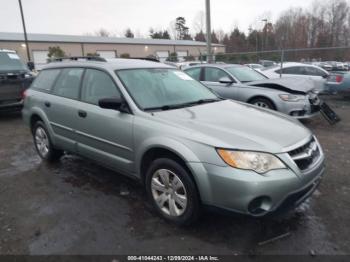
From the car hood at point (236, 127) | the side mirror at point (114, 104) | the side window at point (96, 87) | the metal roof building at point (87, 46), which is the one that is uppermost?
the metal roof building at point (87, 46)

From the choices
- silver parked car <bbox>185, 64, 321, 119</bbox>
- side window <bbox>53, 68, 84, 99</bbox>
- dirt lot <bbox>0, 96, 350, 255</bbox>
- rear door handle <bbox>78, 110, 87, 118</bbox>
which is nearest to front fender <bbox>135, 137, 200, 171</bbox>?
dirt lot <bbox>0, 96, 350, 255</bbox>

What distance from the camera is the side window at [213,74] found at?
25.6 feet

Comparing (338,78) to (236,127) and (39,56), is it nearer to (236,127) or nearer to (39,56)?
(236,127)

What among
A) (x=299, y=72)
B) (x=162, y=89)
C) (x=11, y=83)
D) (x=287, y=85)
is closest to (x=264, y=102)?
(x=287, y=85)

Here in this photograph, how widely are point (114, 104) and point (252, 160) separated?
5.47 feet

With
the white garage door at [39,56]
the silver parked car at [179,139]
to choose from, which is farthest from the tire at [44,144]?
the white garage door at [39,56]

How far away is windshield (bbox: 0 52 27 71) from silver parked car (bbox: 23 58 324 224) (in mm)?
5815

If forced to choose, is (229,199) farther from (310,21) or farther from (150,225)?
(310,21)

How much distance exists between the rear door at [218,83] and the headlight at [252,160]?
4.85 m

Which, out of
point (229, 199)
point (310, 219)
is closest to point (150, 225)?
point (229, 199)

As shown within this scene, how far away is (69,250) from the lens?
2.75 meters

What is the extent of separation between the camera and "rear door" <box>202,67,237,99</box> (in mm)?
7330

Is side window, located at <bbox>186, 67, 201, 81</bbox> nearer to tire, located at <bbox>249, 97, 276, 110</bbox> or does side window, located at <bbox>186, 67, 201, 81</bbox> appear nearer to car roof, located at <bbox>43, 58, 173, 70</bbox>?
tire, located at <bbox>249, 97, 276, 110</bbox>

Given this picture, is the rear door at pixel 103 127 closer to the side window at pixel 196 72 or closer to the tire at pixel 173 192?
the tire at pixel 173 192
